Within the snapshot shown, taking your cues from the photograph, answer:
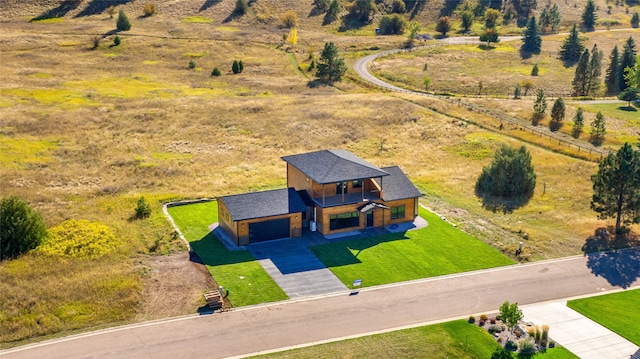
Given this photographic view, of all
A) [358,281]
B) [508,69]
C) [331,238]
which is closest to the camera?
[358,281]

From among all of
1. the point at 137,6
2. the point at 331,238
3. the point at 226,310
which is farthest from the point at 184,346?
the point at 137,6

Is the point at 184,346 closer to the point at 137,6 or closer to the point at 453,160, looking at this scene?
the point at 453,160

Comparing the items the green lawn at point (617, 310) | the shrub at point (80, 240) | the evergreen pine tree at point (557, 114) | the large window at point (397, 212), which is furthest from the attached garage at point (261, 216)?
the evergreen pine tree at point (557, 114)

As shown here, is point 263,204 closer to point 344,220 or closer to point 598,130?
point 344,220

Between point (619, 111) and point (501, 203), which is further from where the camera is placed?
point (619, 111)

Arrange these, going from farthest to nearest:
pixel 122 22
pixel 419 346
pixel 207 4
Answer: pixel 207 4 → pixel 122 22 → pixel 419 346

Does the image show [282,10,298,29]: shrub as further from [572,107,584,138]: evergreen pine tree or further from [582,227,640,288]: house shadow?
[582,227,640,288]: house shadow

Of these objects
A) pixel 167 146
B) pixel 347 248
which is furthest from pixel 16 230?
pixel 167 146
